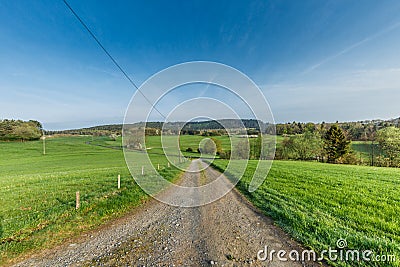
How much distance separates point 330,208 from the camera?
6.43m

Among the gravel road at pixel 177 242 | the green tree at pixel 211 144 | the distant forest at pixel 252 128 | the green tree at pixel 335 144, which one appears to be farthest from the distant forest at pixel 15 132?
the green tree at pixel 335 144

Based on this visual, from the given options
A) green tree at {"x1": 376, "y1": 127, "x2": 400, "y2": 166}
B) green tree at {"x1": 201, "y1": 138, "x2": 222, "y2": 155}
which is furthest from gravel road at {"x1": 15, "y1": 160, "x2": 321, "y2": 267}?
green tree at {"x1": 376, "y1": 127, "x2": 400, "y2": 166}

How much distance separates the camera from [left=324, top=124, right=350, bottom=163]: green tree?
4919cm

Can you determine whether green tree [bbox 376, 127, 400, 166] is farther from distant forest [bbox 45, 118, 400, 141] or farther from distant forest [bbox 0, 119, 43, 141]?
distant forest [bbox 0, 119, 43, 141]

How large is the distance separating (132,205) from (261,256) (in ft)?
20.4

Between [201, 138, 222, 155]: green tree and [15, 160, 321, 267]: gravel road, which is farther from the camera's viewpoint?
[201, 138, 222, 155]: green tree

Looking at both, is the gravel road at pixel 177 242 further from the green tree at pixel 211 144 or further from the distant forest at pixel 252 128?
the green tree at pixel 211 144

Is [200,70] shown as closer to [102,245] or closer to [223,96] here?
[223,96]

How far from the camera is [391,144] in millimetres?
39938

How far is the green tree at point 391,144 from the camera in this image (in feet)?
129

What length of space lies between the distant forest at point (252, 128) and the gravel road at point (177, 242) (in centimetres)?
436

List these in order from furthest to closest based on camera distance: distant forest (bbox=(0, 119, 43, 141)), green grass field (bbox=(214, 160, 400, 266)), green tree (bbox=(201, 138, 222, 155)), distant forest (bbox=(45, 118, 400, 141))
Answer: distant forest (bbox=(0, 119, 43, 141)), green tree (bbox=(201, 138, 222, 155)), distant forest (bbox=(45, 118, 400, 141)), green grass field (bbox=(214, 160, 400, 266))

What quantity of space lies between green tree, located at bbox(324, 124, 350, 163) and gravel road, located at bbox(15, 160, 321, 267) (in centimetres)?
5619

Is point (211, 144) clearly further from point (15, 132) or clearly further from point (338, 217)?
point (15, 132)
